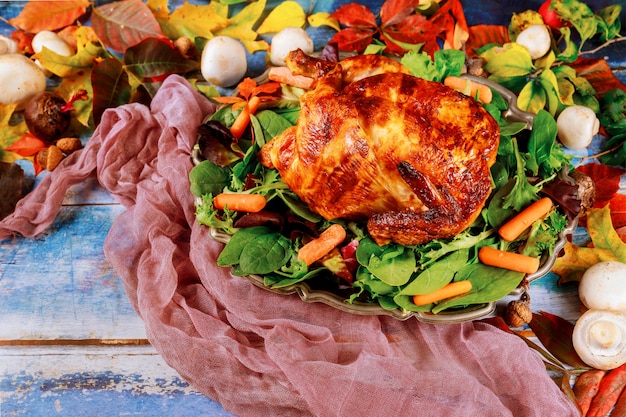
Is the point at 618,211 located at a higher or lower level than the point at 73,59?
lower

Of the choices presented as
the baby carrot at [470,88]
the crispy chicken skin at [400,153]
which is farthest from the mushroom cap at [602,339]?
the baby carrot at [470,88]

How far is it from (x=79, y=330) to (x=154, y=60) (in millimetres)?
1345

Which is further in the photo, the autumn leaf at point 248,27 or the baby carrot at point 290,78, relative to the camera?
the autumn leaf at point 248,27

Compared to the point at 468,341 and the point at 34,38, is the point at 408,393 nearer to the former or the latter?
the point at 468,341

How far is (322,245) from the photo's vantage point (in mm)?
2016

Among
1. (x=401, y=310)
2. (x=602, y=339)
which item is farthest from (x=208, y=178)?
(x=602, y=339)

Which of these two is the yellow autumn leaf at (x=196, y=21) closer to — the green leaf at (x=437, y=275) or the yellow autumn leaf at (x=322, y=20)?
the yellow autumn leaf at (x=322, y=20)

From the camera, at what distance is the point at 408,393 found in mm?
1974

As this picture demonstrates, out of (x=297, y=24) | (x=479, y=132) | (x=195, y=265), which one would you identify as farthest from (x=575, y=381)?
(x=297, y=24)

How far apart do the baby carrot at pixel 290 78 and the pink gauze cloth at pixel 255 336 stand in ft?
1.39

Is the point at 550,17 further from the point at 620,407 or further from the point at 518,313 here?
the point at 620,407

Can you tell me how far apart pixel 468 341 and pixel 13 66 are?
245cm

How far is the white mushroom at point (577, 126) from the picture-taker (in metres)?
Answer: 2.38

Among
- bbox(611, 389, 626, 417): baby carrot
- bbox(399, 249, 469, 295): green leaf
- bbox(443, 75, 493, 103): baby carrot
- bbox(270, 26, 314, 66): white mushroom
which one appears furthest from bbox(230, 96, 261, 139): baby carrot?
bbox(611, 389, 626, 417): baby carrot
